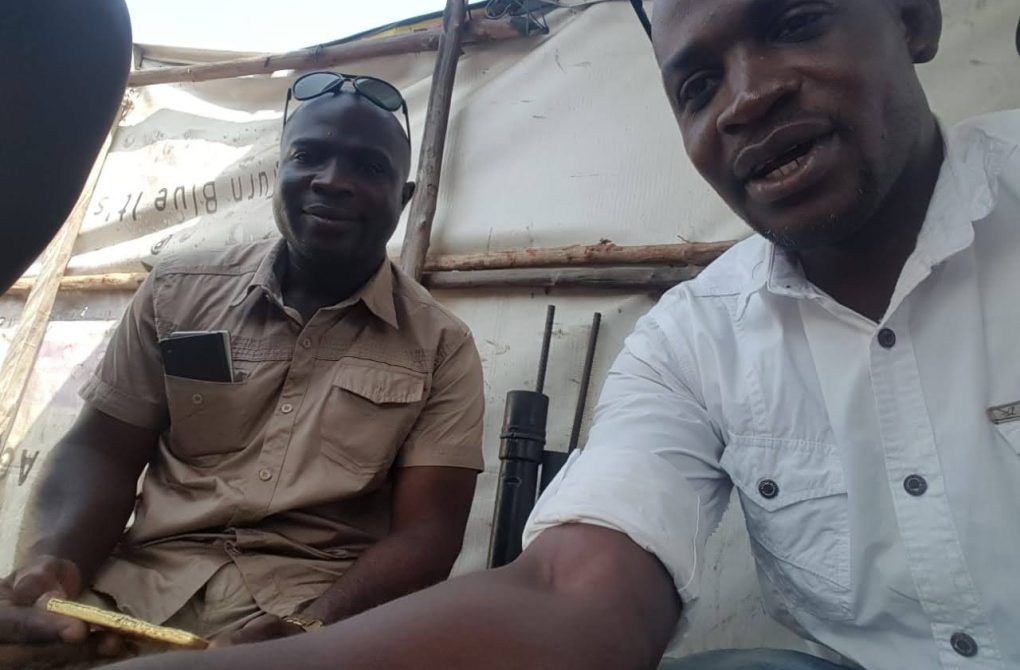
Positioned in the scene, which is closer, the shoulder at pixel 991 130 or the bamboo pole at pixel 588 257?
the shoulder at pixel 991 130

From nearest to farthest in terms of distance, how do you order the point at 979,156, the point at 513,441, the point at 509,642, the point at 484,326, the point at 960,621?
the point at 509,642, the point at 960,621, the point at 979,156, the point at 513,441, the point at 484,326

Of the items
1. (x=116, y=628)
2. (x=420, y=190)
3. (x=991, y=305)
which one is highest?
(x=420, y=190)

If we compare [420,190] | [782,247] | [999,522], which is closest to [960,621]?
[999,522]

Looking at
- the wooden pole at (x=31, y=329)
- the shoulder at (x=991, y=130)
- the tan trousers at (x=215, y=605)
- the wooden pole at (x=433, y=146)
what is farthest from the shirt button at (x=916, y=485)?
the wooden pole at (x=31, y=329)

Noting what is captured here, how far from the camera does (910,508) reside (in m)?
0.66

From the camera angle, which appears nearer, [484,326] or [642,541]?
[642,541]

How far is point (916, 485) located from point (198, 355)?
3.57 ft

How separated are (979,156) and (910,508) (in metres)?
0.38

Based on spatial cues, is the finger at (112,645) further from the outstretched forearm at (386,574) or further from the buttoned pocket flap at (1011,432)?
the buttoned pocket flap at (1011,432)

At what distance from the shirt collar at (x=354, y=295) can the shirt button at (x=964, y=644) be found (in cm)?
95

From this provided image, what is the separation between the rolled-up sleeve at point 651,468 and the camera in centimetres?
65

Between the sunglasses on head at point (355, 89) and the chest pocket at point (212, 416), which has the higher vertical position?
the sunglasses on head at point (355, 89)

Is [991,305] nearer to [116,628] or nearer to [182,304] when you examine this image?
[116,628]

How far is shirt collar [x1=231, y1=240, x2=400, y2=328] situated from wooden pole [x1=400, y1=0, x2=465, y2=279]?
20.4 inches
